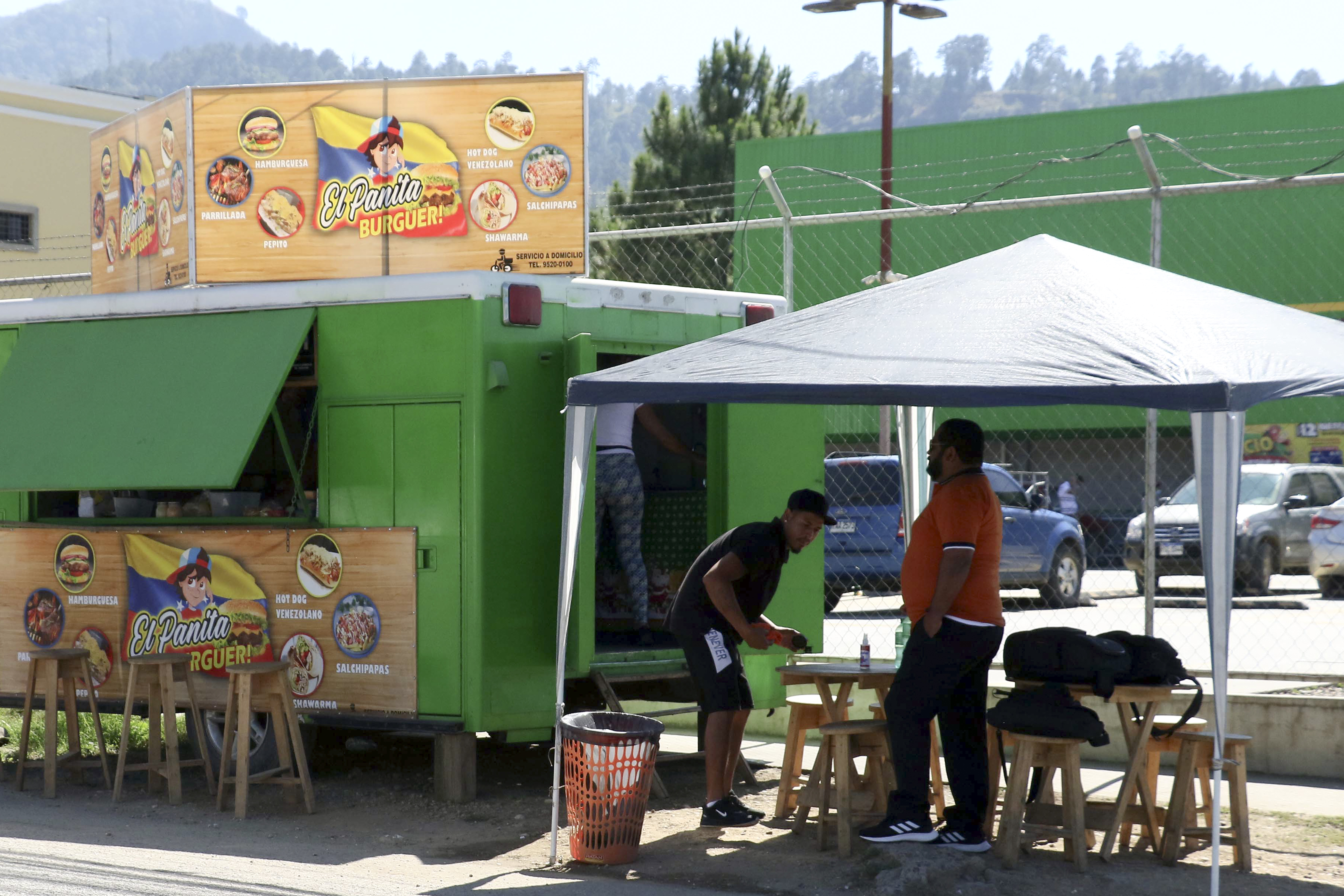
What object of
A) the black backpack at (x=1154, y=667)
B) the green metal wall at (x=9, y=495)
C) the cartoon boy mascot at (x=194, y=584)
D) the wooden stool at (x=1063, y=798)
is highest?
the green metal wall at (x=9, y=495)

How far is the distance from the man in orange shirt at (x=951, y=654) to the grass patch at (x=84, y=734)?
15.5ft

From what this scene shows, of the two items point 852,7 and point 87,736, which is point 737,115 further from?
point 87,736

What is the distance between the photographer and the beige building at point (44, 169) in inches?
827

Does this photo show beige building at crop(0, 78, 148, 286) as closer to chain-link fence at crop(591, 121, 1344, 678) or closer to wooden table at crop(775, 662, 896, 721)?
chain-link fence at crop(591, 121, 1344, 678)

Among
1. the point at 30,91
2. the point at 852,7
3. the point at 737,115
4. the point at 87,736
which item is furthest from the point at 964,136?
the point at 87,736

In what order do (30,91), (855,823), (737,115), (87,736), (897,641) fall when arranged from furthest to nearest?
(737,115) < (30,91) < (87,736) < (897,641) < (855,823)

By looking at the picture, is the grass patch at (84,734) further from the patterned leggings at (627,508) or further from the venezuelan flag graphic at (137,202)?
the venezuelan flag graphic at (137,202)

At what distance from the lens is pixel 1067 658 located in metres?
6.28

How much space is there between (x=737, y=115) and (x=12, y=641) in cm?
2818

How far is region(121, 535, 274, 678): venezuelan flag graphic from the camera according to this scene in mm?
8000

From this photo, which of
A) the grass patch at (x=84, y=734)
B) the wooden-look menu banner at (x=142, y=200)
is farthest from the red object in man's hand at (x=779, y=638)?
the wooden-look menu banner at (x=142, y=200)

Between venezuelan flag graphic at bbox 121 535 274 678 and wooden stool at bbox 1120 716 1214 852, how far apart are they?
4.43m

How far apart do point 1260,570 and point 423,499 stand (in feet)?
36.7

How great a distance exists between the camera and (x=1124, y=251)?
73.6 feet
